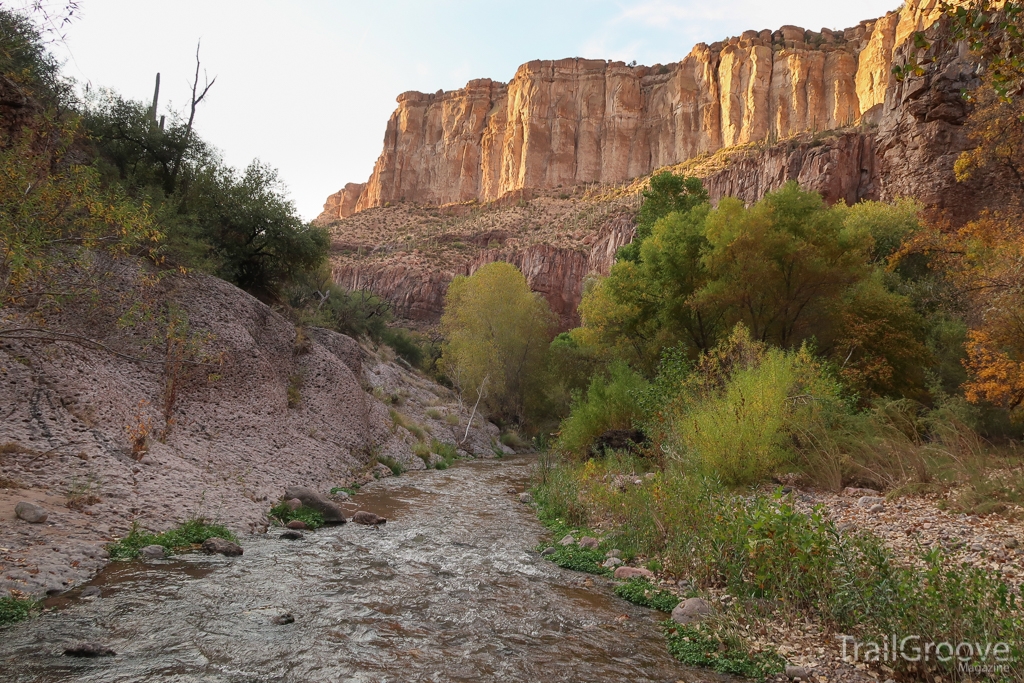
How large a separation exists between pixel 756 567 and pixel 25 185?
809 centimetres

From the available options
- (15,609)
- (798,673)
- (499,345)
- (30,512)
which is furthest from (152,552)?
(499,345)

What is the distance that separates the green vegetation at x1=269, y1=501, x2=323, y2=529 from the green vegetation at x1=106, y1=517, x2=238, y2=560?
4.63 feet

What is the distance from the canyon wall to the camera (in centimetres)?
8106

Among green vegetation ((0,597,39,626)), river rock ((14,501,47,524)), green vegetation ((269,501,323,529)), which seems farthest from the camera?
green vegetation ((269,501,323,529))

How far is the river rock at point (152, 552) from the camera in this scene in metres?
6.79

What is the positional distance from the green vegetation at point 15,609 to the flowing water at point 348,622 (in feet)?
0.34

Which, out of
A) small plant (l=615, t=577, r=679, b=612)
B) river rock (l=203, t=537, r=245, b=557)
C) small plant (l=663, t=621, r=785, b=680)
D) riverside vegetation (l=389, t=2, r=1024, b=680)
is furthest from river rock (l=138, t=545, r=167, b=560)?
small plant (l=663, t=621, r=785, b=680)

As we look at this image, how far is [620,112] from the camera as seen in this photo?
312ft

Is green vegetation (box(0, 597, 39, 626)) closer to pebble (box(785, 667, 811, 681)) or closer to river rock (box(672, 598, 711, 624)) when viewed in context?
river rock (box(672, 598, 711, 624))

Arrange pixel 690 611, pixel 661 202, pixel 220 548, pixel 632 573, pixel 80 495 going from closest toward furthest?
pixel 690 611, pixel 632 573, pixel 220 548, pixel 80 495, pixel 661 202

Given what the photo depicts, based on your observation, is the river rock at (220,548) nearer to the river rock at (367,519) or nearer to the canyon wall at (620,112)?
the river rock at (367,519)

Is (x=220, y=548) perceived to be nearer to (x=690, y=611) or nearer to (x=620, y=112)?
(x=690, y=611)

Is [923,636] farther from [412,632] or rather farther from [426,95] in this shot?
[426,95]

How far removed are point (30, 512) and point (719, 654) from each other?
283 inches
